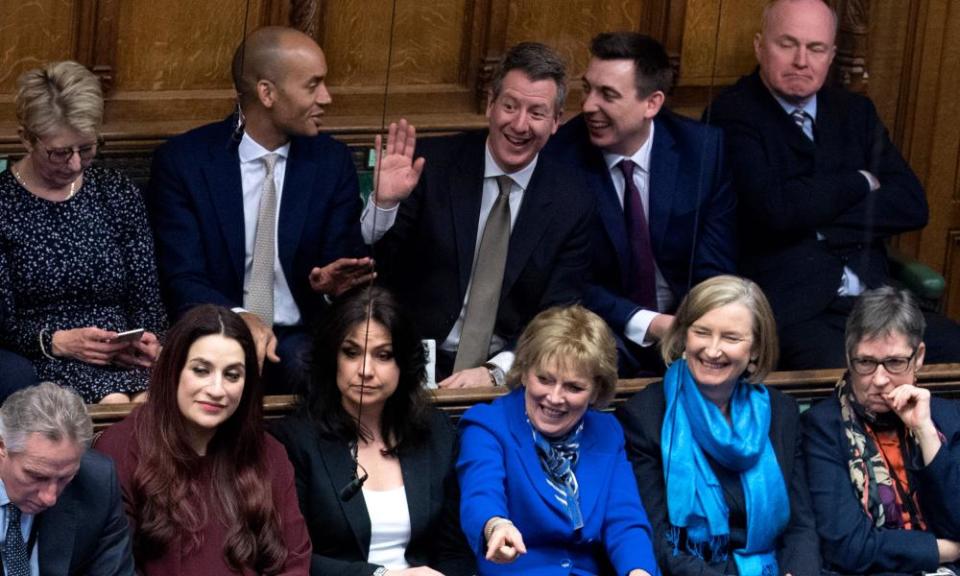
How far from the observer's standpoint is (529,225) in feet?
16.7

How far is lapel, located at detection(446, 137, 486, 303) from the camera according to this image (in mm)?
5020

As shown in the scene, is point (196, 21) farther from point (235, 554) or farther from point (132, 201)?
point (235, 554)

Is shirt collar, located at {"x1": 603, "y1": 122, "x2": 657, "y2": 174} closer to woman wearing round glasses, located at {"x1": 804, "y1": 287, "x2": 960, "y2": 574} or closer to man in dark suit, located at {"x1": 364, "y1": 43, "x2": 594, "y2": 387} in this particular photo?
man in dark suit, located at {"x1": 364, "y1": 43, "x2": 594, "y2": 387}

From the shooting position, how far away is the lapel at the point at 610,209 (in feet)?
17.3

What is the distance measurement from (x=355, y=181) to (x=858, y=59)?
1.70 meters

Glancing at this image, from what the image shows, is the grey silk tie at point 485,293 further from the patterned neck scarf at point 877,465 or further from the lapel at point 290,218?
the patterned neck scarf at point 877,465

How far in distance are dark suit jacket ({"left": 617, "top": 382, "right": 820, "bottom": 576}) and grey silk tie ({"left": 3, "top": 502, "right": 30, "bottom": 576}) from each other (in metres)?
1.36

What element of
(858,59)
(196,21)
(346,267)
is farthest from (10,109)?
(858,59)

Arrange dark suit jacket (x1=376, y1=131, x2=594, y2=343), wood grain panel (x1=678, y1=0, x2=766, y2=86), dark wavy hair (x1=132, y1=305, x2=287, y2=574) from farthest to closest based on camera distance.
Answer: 1. wood grain panel (x1=678, y1=0, x2=766, y2=86)
2. dark suit jacket (x1=376, y1=131, x2=594, y2=343)
3. dark wavy hair (x1=132, y1=305, x2=287, y2=574)

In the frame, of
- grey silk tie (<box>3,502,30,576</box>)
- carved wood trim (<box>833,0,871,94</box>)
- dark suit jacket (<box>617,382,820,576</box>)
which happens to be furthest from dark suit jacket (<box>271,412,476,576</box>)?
carved wood trim (<box>833,0,871,94</box>)

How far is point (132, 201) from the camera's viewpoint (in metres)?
4.83

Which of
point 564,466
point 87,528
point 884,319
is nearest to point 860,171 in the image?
point 884,319

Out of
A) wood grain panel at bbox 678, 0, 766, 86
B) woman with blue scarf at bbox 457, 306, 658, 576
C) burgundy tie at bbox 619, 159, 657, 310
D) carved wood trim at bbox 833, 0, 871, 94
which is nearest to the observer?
woman with blue scarf at bbox 457, 306, 658, 576

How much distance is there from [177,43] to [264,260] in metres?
0.70
